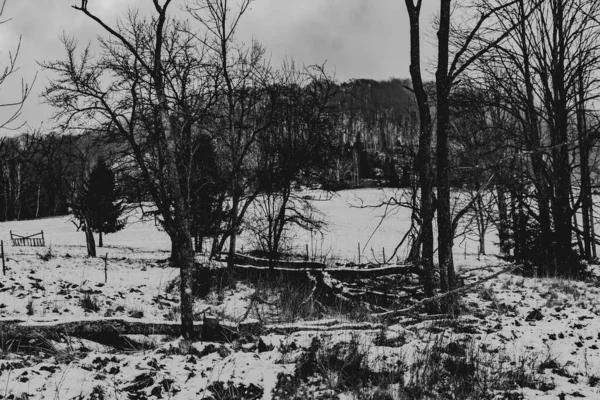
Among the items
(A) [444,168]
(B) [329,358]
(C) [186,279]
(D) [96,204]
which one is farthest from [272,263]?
(D) [96,204]

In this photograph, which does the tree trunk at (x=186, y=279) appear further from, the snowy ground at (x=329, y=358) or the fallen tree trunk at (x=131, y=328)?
the snowy ground at (x=329, y=358)

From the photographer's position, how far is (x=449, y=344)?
466cm

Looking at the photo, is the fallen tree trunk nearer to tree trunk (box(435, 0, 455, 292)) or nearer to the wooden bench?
tree trunk (box(435, 0, 455, 292))

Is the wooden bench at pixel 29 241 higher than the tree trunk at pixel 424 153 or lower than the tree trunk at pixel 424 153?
lower

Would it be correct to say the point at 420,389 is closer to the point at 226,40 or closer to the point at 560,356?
the point at 560,356

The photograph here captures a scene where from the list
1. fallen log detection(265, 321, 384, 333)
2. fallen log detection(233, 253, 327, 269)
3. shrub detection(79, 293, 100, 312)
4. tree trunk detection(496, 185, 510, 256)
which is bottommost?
shrub detection(79, 293, 100, 312)

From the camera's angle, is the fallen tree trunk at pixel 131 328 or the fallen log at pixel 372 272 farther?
the fallen log at pixel 372 272

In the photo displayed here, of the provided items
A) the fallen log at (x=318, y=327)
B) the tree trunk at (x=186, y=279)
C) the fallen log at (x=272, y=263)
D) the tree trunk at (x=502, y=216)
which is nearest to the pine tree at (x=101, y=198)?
the fallen log at (x=272, y=263)

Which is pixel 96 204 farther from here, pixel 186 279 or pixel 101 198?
pixel 186 279

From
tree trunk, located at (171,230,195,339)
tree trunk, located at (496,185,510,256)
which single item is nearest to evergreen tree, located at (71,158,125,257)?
tree trunk, located at (171,230,195,339)

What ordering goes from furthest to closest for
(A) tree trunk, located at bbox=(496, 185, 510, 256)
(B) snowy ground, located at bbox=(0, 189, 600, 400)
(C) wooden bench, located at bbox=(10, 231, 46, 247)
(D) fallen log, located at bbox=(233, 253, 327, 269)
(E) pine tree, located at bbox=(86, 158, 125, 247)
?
(C) wooden bench, located at bbox=(10, 231, 46, 247) → (E) pine tree, located at bbox=(86, 158, 125, 247) → (A) tree trunk, located at bbox=(496, 185, 510, 256) → (D) fallen log, located at bbox=(233, 253, 327, 269) → (B) snowy ground, located at bbox=(0, 189, 600, 400)

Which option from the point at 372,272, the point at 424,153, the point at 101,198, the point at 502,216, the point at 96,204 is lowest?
the point at 372,272

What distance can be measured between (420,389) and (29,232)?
136 feet

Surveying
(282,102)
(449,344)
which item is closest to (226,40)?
(282,102)
